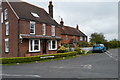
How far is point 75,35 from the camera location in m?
44.4

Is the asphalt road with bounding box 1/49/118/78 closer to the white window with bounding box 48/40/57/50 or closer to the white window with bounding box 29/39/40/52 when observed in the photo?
the white window with bounding box 29/39/40/52

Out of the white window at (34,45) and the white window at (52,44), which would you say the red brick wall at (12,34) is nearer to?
the white window at (34,45)

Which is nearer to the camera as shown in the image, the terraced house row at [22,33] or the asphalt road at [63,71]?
the asphalt road at [63,71]

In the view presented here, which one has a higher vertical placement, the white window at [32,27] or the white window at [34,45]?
the white window at [32,27]

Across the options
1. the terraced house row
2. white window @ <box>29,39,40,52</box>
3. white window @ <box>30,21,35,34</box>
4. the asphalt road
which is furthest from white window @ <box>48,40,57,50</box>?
the asphalt road

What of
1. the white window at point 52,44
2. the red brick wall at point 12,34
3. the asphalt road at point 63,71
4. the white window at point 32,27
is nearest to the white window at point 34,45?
the white window at point 32,27

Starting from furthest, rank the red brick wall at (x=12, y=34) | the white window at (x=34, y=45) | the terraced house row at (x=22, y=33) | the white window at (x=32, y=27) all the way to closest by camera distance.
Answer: the white window at (x=32, y=27) → the white window at (x=34, y=45) → the red brick wall at (x=12, y=34) → the terraced house row at (x=22, y=33)

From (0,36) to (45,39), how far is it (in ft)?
25.3

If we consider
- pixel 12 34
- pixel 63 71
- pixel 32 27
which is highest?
pixel 32 27

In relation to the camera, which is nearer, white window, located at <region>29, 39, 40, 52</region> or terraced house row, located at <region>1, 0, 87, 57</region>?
terraced house row, located at <region>1, 0, 87, 57</region>

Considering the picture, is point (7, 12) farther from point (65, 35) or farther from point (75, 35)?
point (75, 35)

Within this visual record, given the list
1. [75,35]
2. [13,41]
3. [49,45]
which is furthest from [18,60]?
[75,35]

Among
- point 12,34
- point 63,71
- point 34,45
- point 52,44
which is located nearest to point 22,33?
point 12,34

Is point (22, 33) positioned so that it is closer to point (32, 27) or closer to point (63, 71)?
point (32, 27)
